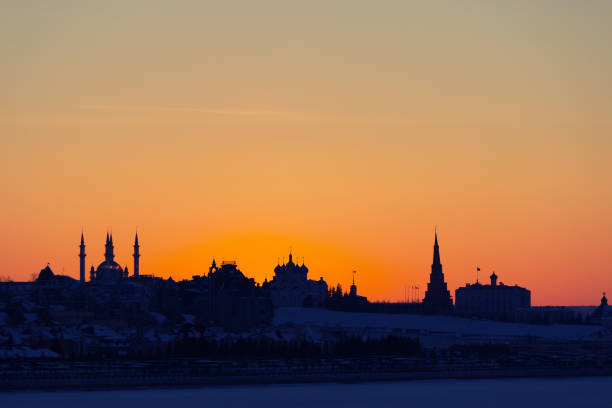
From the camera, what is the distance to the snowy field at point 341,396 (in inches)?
4882

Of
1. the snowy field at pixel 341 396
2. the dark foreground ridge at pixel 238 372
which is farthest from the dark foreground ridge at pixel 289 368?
the snowy field at pixel 341 396

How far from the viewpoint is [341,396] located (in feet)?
439

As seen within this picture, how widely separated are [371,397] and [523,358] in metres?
64.6

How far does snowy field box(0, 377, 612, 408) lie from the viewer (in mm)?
124000

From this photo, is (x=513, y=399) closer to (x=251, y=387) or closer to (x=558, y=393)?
(x=558, y=393)

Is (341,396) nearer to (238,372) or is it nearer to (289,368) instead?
(238,372)

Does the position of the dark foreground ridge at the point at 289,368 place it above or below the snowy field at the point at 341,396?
above

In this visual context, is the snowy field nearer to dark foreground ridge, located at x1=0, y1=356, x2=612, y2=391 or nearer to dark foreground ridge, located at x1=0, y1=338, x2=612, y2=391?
dark foreground ridge, located at x1=0, y1=356, x2=612, y2=391

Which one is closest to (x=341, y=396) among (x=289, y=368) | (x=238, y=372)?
(x=238, y=372)

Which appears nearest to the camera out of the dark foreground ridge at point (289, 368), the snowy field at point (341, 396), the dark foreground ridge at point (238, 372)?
the snowy field at point (341, 396)

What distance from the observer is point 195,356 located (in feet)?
568

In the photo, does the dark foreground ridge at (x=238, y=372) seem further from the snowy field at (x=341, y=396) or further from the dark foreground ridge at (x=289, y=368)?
the snowy field at (x=341, y=396)

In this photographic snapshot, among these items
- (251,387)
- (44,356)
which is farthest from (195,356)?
(251,387)

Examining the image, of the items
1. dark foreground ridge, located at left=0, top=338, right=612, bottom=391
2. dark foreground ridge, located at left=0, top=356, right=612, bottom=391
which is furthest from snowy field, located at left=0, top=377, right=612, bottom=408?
dark foreground ridge, located at left=0, top=338, right=612, bottom=391
